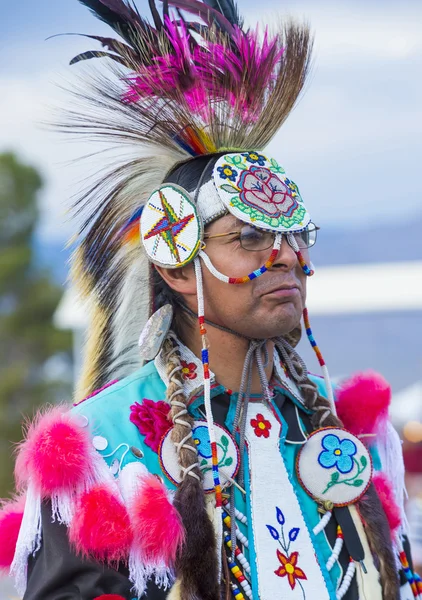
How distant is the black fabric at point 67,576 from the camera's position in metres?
1.90

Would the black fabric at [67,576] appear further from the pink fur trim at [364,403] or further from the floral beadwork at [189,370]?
the pink fur trim at [364,403]

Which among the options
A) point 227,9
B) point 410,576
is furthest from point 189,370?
point 227,9

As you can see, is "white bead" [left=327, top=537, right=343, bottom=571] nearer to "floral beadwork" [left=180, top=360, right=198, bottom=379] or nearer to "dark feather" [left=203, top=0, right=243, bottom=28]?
"floral beadwork" [left=180, top=360, right=198, bottom=379]

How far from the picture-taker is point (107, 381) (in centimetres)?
254

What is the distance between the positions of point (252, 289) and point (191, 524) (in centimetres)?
60

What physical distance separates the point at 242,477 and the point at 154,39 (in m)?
1.20

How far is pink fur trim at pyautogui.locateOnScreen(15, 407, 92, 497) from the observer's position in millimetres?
1979

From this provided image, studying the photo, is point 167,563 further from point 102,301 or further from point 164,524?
point 102,301

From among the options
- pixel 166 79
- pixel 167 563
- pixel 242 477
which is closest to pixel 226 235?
pixel 166 79

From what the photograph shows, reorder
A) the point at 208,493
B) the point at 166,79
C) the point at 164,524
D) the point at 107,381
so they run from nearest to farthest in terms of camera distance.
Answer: the point at 164,524, the point at 208,493, the point at 166,79, the point at 107,381

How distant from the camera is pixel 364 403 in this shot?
2510 millimetres

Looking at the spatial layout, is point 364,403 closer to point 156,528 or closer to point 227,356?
point 227,356

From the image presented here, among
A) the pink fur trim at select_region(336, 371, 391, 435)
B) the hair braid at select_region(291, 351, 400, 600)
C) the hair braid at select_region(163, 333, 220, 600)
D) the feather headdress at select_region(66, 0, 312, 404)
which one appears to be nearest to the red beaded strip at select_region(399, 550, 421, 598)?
the hair braid at select_region(291, 351, 400, 600)

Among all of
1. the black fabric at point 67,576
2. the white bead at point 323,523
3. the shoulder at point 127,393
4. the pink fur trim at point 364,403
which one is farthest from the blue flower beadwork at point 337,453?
the black fabric at point 67,576
